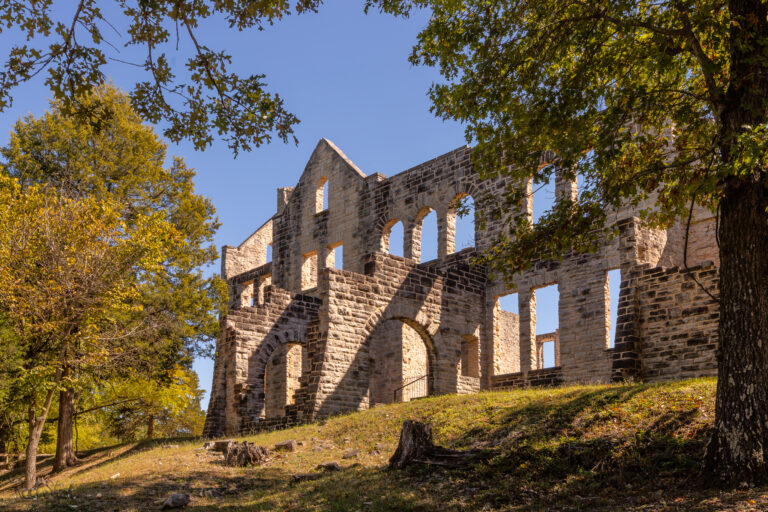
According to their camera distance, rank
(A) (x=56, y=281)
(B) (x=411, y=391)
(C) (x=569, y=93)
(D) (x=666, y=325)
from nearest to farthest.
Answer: (C) (x=569, y=93)
(A) (x=56, y=281)
(D) (x=666, y=325)
(B) (x=411, y=391)

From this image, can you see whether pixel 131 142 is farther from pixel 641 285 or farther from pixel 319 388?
pixel 641 285

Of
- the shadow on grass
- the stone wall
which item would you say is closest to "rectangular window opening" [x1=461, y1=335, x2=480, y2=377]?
the stone wall

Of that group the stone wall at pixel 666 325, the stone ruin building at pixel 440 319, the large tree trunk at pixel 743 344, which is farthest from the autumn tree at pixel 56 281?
the large tree trunk at pixel 743 344

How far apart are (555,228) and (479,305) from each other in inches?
503

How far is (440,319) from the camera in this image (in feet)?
68.3

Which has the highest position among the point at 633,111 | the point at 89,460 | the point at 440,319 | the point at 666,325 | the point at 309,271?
the point at 309,271

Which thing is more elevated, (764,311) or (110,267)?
(110,267)

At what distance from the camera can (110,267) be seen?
16172 millimetres

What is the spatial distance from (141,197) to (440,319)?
32.3 feet

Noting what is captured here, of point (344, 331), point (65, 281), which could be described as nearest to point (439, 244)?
point (344, 331)

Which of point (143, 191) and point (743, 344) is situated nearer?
point (743, 344)

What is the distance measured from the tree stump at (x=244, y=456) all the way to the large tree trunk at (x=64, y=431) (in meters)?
8.94

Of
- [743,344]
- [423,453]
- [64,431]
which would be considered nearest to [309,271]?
[64,431]

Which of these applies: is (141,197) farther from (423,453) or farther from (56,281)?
(423,453)
